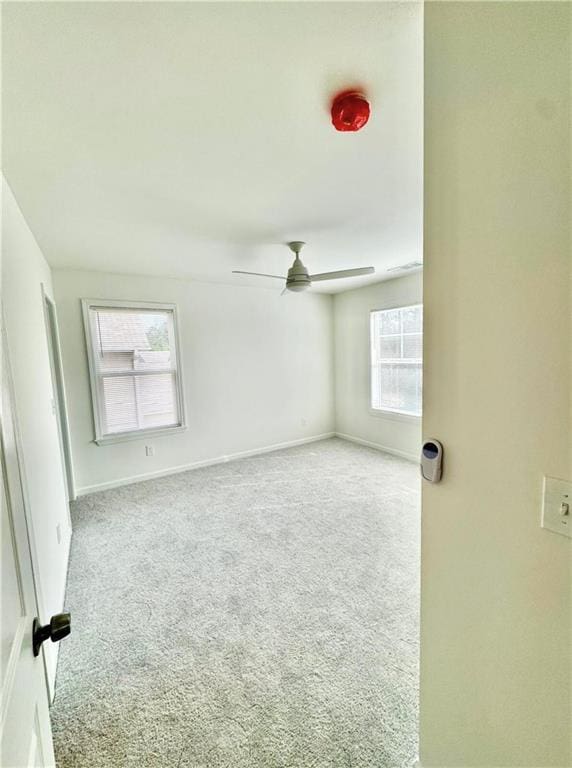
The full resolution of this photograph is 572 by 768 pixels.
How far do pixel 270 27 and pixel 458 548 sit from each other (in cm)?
164

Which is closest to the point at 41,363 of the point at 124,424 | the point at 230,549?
the point at 124,424

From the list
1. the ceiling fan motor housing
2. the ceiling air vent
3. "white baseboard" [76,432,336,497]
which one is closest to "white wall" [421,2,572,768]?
the ceiling fan motor housing

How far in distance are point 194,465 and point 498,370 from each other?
4.05 meters

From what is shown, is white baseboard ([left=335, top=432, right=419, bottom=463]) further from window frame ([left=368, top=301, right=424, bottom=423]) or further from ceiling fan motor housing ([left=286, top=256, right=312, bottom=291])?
ceiling fan motor housing ([left=286, top=256, right=312, bottom=291])

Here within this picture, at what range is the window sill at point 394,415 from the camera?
4281mm

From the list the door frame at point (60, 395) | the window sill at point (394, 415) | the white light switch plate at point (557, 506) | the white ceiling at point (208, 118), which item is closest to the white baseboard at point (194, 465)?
→ the door frame at point (60, 395)

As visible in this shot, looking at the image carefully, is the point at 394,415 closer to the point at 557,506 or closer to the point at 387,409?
the point at 387,409

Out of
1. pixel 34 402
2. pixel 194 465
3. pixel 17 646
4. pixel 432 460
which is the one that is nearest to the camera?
pixel 17 646

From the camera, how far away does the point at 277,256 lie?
126 inches

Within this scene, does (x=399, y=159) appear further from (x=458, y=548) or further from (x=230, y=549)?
(x=230, y=549)

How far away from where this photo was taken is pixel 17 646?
0.65 meters

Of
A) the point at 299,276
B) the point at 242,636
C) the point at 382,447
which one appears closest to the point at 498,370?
the point at 242,636

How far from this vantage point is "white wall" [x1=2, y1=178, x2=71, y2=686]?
151 cm

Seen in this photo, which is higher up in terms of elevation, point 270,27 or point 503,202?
point 270,27
